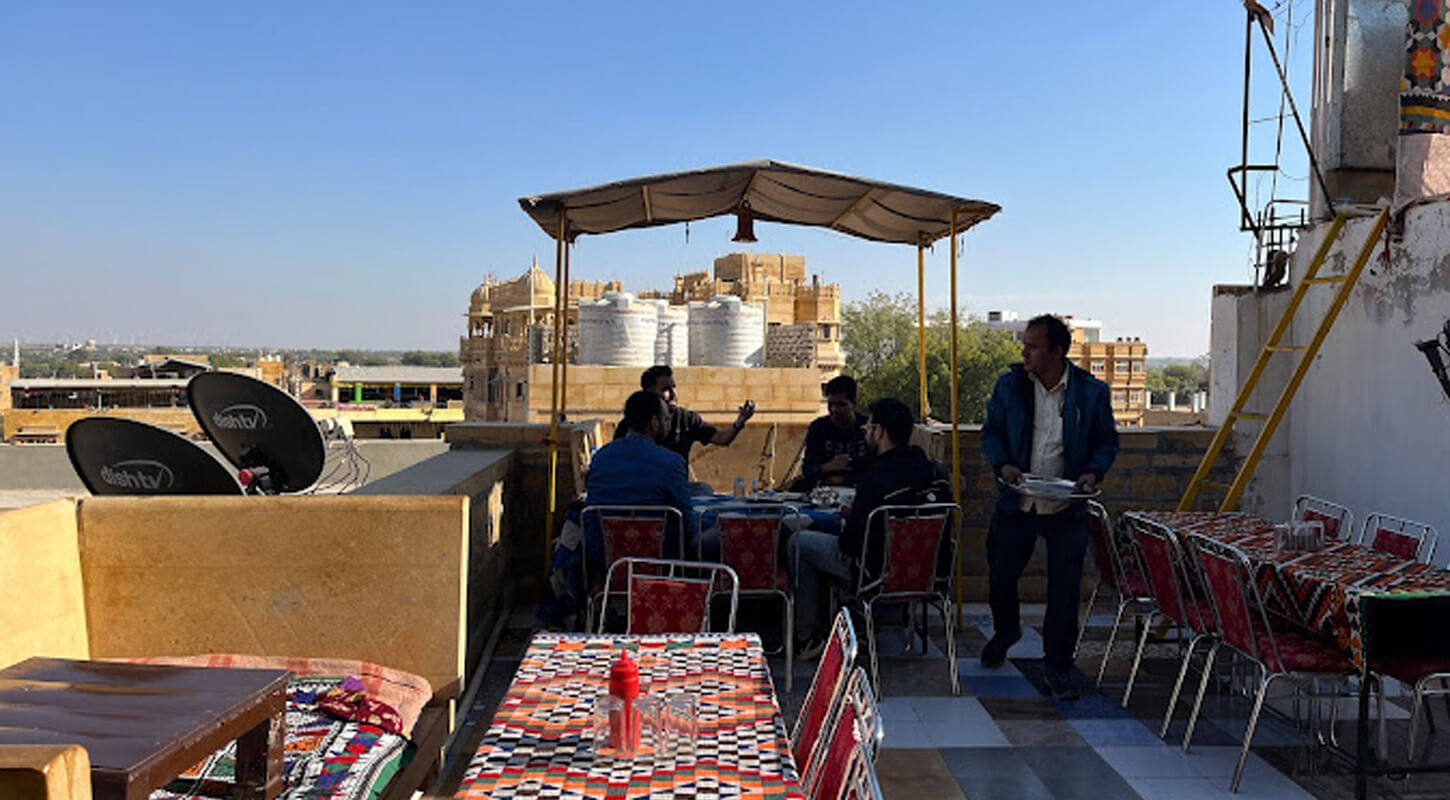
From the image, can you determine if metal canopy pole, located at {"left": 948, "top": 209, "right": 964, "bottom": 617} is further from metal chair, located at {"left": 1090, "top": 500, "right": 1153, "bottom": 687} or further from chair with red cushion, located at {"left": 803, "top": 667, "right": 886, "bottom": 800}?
chair with red cushion, located at {"left": 803, "top": 667, "right": 886, "bottom": 800}

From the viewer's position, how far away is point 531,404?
17.7 m

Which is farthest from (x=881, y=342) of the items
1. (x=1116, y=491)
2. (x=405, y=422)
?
(x=1116, y=491)

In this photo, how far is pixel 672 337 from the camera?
26.5 metres

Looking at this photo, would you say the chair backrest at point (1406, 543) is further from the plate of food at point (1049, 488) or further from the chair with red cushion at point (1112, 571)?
the plate of food at point (1049, 488)

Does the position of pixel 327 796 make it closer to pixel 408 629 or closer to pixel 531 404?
pixel 408 629

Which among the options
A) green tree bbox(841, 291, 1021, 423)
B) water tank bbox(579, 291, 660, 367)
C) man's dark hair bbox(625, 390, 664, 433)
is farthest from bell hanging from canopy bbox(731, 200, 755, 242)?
green tree bbox(841, 291, 1021, 423)

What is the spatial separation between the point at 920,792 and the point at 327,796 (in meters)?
2.18

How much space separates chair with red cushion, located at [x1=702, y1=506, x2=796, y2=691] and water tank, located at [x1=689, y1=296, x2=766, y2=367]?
71.0 feet

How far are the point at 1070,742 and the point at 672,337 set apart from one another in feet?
73.7

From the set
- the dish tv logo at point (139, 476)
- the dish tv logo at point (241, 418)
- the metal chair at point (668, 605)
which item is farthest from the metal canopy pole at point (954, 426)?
the dish tv logo at point (139, 476)

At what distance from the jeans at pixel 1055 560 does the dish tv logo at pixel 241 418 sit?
3576 millimetres

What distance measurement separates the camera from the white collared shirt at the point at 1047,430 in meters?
5.14

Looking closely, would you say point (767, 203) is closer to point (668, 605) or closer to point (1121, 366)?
point (668, 605)

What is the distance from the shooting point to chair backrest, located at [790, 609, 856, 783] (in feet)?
8.24
